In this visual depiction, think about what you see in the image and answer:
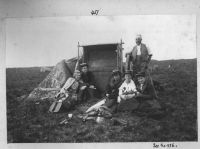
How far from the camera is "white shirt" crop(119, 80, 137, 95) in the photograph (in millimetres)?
2560

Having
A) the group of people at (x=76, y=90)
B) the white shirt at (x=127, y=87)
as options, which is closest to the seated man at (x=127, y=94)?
the white shirt at (x=127, y=87)

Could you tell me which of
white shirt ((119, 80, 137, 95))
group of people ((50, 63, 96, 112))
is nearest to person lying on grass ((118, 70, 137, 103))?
white shirt ((119, 80, 137, 95))

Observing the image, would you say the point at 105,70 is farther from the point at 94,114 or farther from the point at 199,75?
the point at 199,75

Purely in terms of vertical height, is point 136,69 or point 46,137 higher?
point 136,69

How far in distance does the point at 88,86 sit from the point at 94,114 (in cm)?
26

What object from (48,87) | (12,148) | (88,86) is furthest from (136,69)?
(12,148)

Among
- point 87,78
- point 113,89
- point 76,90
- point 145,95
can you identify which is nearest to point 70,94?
point 76,90

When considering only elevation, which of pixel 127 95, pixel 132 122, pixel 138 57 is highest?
pixel 138 57

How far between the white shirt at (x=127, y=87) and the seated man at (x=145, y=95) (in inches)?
1.5

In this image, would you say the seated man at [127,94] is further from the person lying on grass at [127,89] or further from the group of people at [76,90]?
the group of people at [76,90]

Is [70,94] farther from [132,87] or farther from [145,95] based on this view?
[145,95]

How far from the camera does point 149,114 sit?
2512 millimetres

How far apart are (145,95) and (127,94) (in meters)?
0.16

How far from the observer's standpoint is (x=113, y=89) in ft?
8.45
